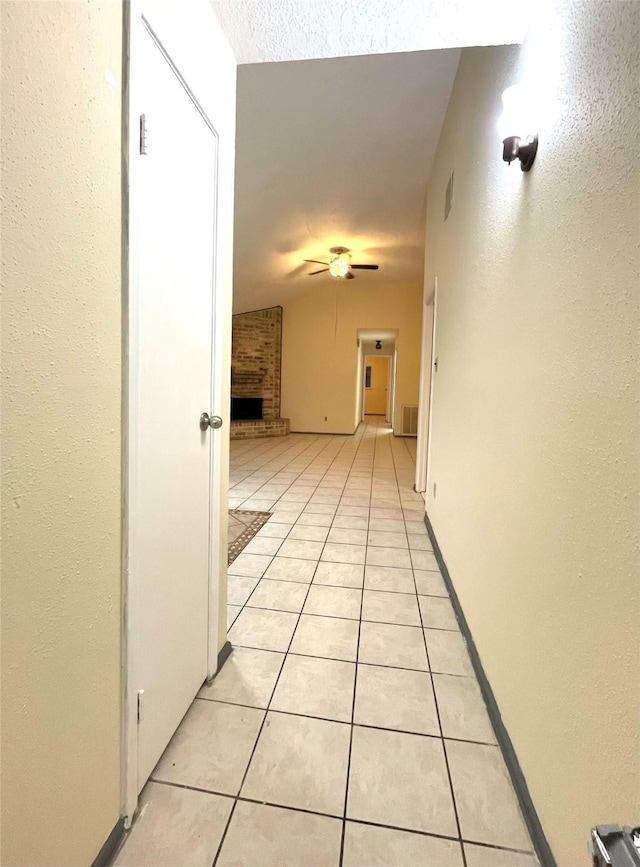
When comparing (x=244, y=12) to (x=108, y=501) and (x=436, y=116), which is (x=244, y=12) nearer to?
(x=108, y=501)

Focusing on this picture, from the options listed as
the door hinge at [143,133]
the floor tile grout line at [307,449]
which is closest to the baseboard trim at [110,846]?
the door hinge at [143,133]

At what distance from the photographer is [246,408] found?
8.29 meters

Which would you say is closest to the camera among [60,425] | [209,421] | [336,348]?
A: [60,425]

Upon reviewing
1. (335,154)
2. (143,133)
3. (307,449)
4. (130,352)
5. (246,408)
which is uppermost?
(335,154)

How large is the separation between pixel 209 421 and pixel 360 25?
134cm

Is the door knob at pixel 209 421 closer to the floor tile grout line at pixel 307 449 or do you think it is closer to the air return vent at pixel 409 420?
the floor tile grout line at pixel 307 449

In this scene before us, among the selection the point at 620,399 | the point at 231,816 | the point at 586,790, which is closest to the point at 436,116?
the point at 620,399

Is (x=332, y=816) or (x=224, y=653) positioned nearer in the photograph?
(x=332, y=816)

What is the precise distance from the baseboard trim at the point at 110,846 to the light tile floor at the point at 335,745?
0.09ft

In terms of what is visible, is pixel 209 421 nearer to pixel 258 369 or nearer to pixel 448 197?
pixel 448 197

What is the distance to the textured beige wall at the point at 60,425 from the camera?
0.64 m

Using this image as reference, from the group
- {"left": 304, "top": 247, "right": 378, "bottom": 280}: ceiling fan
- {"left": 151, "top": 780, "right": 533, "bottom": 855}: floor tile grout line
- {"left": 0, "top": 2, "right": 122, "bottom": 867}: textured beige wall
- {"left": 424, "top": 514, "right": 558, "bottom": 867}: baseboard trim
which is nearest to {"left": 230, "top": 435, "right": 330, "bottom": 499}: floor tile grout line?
{"left": 304, "top": 247, "right": 378, "bottom": 280}: ceiling fan

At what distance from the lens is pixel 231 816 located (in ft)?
3.49

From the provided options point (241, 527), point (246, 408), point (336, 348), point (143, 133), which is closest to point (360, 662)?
point (241, 527)
